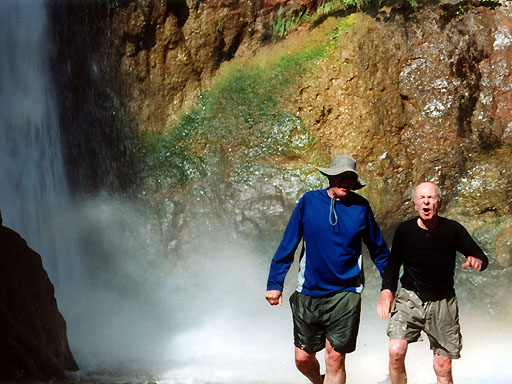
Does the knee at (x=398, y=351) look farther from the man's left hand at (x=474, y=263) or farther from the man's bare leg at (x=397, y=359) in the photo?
the man's left hand at (x=474, y=263)

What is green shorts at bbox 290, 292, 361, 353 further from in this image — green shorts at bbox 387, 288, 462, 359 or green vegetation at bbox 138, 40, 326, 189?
green vegetation at bbox 138, 40, 326, 189

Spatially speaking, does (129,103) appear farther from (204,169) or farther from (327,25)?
(327,25)

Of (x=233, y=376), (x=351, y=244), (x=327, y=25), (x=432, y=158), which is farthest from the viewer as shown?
(x=327, y=25)

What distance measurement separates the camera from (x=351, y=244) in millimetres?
4957

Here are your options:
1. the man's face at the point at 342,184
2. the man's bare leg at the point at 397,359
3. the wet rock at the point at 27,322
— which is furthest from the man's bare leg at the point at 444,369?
the wet rock at the point at 27,322

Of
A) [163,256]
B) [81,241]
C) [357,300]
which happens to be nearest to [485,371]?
[357,300]

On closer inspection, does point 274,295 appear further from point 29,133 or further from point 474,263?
point 29,133

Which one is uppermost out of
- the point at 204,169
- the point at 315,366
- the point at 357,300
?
the point at 204,169

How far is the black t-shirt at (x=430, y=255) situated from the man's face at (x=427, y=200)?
14 centimetres

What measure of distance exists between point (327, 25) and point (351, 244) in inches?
241

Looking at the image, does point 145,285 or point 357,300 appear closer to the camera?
point 357,300

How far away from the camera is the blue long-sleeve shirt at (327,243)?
4941 mm

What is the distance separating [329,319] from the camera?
198 inches

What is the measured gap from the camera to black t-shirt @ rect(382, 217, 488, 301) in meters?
5.01
